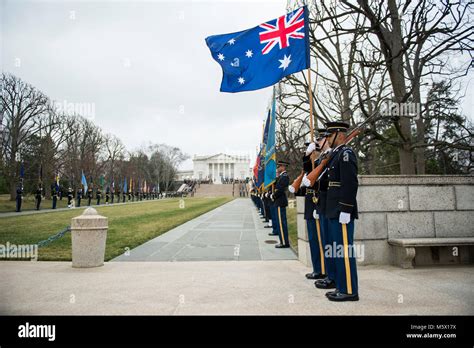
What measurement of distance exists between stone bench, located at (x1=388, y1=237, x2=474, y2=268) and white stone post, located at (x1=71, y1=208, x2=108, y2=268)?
595 cm

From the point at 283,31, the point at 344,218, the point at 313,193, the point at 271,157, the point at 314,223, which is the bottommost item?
the point at 314,223

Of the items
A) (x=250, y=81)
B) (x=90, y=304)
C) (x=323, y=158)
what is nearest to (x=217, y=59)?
(x=250, y=81)

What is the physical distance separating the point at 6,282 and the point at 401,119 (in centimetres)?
1040

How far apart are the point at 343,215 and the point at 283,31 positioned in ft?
14.9

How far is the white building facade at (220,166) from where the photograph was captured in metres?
128

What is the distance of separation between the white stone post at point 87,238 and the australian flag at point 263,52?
405 cm

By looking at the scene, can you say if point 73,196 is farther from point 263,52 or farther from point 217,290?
point 217,290

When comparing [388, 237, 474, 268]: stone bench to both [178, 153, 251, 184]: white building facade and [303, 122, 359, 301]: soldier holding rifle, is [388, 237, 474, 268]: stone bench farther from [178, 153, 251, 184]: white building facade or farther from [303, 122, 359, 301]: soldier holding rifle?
[178, 153, 251, 184]: white building facade

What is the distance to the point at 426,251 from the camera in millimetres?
6441

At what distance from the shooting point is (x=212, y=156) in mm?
132750

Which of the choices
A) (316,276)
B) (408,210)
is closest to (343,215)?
(316,276)

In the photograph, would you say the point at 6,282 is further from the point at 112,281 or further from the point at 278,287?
the point at 278,287

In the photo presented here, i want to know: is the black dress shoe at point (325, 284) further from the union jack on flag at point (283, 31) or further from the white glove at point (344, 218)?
the union jack on flag at point (283, 31)

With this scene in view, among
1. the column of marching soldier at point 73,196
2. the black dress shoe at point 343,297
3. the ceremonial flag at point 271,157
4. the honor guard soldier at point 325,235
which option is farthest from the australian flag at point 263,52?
the column of marching soldier at point 73,196
